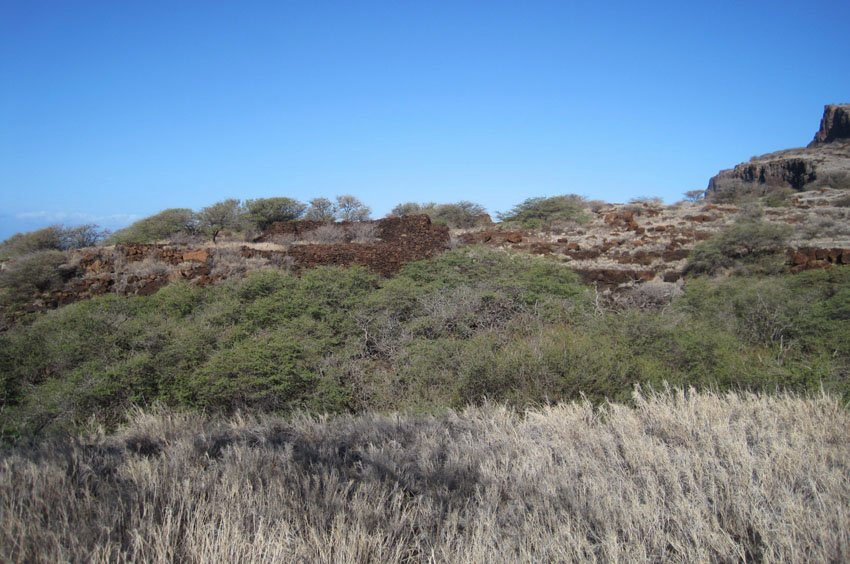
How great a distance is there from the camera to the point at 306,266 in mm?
14742

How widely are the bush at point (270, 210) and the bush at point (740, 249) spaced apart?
21134mm

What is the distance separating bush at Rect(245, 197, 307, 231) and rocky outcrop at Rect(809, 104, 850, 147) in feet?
199

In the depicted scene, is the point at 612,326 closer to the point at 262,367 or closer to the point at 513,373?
the point at 513,373

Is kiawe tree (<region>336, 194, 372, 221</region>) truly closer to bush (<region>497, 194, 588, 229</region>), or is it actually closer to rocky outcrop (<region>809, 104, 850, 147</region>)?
bush (<region>497, 194, 588, 229</region>)

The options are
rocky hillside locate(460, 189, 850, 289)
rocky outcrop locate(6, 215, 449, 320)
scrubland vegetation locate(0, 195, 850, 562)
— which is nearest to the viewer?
scrubland vegetation locate(0, 195, 850, 562)

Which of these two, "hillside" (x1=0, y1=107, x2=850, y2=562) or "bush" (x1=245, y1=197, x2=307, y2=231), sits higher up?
"bush" (x1=245, y1=197, x2=307, y2=231)

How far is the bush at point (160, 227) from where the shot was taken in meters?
23.9

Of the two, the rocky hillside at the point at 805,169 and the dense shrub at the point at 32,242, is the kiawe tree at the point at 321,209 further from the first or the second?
the rocky hillside at the point at 805,169

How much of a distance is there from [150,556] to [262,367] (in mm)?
4659

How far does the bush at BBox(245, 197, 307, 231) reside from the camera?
2769cm

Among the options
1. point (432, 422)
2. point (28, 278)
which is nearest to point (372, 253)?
point (28, 278)

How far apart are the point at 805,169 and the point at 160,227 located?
49.7 m

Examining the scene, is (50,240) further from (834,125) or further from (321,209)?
(834,125)

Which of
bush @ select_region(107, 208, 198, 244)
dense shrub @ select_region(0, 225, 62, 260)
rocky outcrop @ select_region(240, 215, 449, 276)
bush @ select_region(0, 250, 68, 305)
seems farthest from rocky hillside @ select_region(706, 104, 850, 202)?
dense shrub @ select_region(0, 225, 62, 260)
